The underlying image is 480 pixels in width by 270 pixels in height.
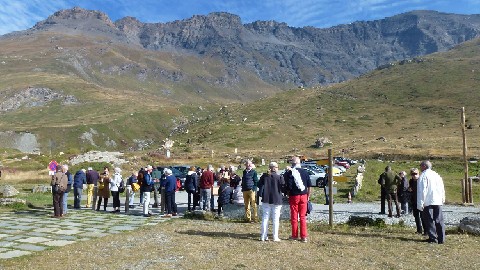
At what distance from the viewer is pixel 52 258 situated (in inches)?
385

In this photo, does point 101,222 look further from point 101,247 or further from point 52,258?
point 52,258

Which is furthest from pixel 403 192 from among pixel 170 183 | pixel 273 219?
pixel 170 183

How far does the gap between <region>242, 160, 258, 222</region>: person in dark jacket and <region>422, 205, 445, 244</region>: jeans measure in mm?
5488

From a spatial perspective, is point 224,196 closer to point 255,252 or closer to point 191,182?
point 191,182

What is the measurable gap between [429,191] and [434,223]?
86 centimetres

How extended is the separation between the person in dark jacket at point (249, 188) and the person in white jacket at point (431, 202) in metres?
5.36

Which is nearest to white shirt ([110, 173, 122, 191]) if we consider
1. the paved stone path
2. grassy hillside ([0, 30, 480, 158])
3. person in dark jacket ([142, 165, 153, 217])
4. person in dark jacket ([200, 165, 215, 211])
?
the paved stone path

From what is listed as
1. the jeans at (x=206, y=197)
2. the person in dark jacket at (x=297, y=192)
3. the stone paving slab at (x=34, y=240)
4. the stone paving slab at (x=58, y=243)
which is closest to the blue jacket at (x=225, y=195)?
the jeans at (x=206, y=197)

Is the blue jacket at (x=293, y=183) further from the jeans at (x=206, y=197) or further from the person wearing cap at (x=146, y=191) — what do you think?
the person wearing cap at (x=146, y=191)

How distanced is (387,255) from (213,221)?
283 inches

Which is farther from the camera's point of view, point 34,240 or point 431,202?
point 34,240

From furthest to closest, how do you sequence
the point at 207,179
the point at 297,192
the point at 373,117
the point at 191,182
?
the point at 373,117 < the point at 191,182 < the point at 207,179 < the point at 297,192

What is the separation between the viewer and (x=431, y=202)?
11.6 m

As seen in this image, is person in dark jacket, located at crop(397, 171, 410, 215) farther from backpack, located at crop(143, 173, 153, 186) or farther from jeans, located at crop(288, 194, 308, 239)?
backpack, located at crop(143, 173, 153, 186)
